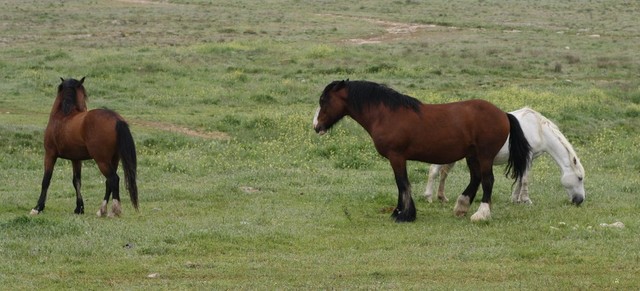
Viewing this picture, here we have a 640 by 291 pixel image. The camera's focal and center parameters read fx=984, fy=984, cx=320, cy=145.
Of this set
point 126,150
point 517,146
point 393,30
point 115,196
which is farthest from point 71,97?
point 393,30

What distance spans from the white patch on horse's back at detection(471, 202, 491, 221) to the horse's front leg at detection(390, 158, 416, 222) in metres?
0.83

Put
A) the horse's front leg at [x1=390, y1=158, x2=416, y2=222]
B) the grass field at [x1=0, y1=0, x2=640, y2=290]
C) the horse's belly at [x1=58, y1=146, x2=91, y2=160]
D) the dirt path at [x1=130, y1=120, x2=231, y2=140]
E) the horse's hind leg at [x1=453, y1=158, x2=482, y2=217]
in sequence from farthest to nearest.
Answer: the dirt path at [x1=130, y1=120, x2=231, y2=140], the horse's hind leg at [x1=453, y1=158, x2=482, y2=217], the horse's front leg at [x1=390, y1=158, x2=416, y2=222], the horse's belly at [x1=58, y1=146, x2=91, y2=160], the grass field at [x1=0, y1=0, x2=640, y2=290]

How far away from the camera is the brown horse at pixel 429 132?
1364 cm

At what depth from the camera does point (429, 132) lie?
1364 cm

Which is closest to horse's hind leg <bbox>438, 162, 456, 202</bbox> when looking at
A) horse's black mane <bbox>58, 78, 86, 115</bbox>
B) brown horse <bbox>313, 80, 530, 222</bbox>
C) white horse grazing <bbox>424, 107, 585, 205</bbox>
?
white horse grazing <bbox>424, 107, 585, 205</bbox>

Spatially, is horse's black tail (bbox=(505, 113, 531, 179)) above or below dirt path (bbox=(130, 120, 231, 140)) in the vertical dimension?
above

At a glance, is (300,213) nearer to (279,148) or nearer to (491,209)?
(491,209)

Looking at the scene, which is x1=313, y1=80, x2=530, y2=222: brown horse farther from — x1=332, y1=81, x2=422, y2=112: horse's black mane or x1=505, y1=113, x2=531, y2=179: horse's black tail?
x1=505, y1=113, x2=531, y2=179: horse's black tail

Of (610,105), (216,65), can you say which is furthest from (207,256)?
(216,65)

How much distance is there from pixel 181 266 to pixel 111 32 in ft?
132

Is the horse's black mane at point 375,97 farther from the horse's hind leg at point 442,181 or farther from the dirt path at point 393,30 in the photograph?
the dirt path at point 393,30

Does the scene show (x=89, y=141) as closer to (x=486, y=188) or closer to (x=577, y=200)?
(x=486, y=188)

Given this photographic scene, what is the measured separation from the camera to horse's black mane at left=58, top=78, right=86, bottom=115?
538 inches

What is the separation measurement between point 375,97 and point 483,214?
7.27 feet
